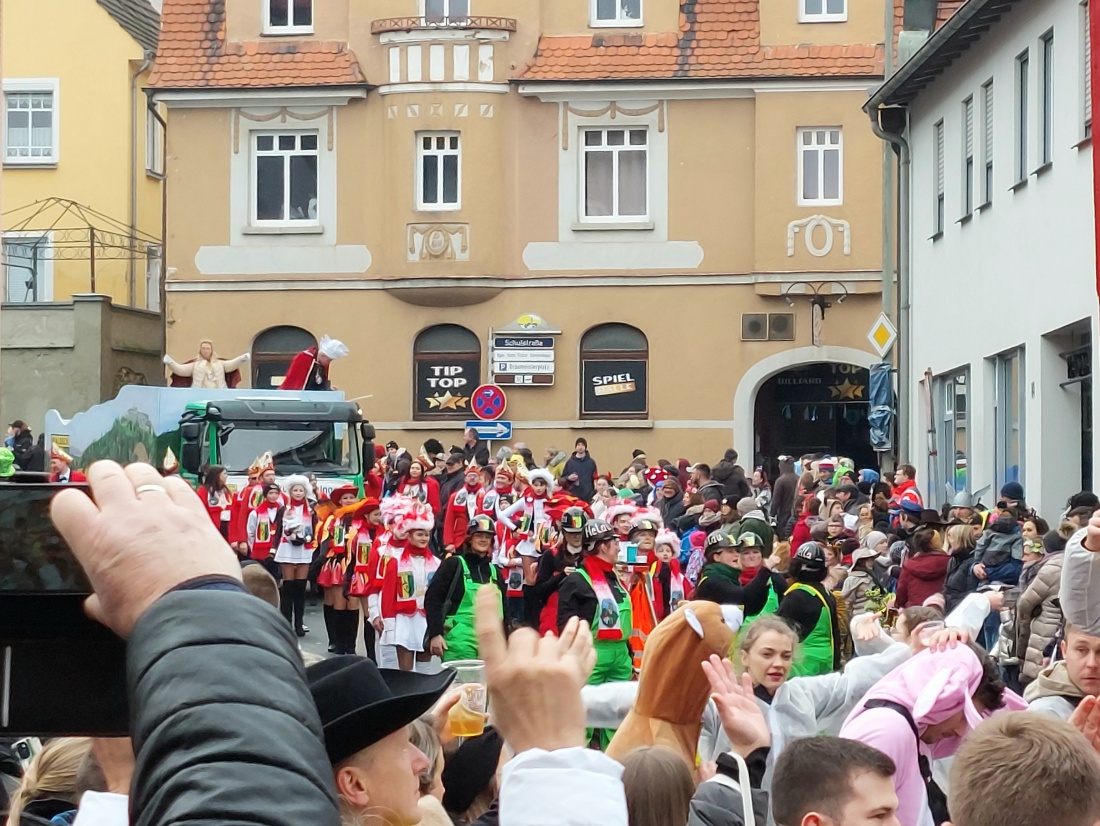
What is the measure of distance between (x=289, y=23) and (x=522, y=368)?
29.1 feet

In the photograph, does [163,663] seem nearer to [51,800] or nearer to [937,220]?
[51,800]

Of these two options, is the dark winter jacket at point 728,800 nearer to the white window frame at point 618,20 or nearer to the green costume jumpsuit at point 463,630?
the green costume jumpsuit at point 463,630

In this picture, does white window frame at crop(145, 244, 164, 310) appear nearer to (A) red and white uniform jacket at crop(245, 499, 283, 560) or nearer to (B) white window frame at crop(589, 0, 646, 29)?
(B) white window frame at crop(589, 0, 646, 29)

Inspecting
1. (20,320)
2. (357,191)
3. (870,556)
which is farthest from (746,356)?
(870,556)

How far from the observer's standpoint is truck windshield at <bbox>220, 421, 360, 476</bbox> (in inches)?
1003

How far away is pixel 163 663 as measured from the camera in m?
1.64

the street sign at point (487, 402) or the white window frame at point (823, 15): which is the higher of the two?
the white window frame at point (823, 15)

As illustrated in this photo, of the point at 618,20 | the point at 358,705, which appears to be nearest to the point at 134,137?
the point at 618,20

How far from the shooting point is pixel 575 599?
41.2 ft

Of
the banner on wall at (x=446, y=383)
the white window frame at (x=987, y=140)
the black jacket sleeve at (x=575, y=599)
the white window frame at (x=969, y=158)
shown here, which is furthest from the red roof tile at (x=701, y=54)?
the black jacket sleeve at (x=575, y=599)

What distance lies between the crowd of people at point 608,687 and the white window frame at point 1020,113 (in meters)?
6.74

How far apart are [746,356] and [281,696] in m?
37.3

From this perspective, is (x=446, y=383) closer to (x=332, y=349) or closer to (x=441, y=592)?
(x=332, y=349)

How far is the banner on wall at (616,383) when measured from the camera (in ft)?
127
